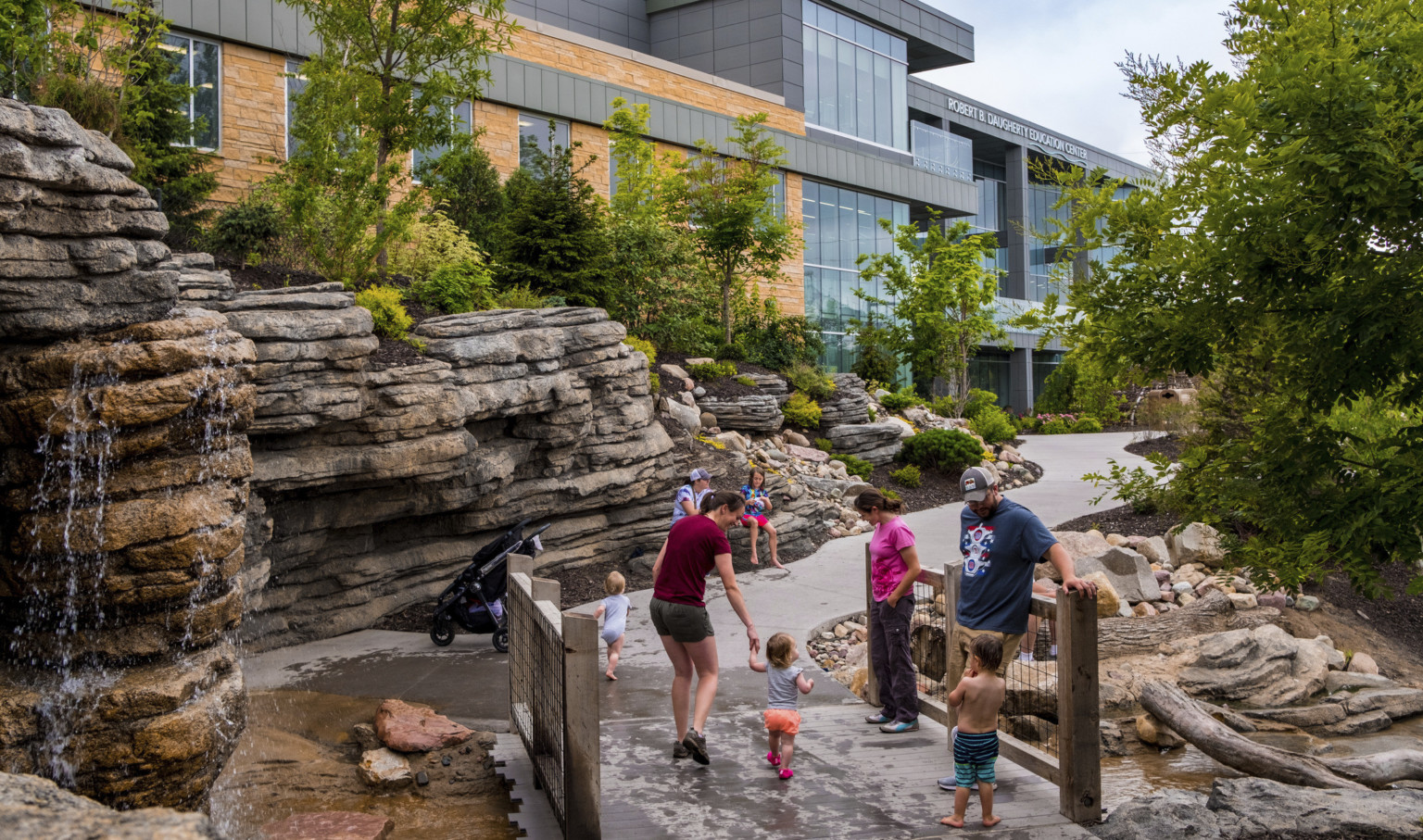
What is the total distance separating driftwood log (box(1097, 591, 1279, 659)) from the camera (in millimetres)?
9891

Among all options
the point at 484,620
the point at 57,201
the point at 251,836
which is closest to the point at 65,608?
the point at 251,836

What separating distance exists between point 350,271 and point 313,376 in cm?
476

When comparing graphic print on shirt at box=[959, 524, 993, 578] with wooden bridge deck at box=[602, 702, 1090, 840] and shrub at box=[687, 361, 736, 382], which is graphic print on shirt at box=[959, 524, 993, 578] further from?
shrub at box=[687, 361, 736, 382]

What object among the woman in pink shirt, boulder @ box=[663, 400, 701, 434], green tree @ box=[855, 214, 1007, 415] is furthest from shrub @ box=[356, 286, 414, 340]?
green tree @ box=[855, 214, 1007, 415]

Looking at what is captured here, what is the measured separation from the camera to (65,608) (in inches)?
218

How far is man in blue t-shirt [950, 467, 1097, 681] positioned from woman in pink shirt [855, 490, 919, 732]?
67 centimetres

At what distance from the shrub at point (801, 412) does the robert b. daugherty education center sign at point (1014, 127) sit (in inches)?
1067

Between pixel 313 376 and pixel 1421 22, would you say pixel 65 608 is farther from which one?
pixel 1421 22

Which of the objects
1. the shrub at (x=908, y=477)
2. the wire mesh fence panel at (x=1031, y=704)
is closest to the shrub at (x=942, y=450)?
the shrub at (x=908, y=477)

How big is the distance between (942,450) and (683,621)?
1576cm

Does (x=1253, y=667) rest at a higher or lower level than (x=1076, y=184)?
lower

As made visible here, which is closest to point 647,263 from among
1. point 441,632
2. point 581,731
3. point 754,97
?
point 754,97

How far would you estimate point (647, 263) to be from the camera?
68.3 feet

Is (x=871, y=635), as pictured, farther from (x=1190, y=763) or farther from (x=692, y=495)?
(x=692, y=495)
